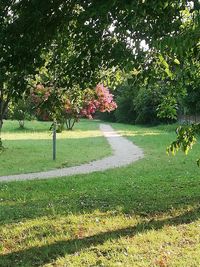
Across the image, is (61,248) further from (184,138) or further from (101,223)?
(184,138)

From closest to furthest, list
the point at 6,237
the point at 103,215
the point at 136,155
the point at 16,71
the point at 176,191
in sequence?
the point at 16,71 → the point at 6,237 → the point at 103,215 → the point at 176,191 → the point at 136,155

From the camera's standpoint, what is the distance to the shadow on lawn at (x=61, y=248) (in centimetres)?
499

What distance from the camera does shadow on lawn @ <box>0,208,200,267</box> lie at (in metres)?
4.99

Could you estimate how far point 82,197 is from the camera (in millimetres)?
9258

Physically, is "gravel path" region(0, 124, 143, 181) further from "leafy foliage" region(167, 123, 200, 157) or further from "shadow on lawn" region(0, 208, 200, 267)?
"leafy foliage" region(167, 123, 200, 157)

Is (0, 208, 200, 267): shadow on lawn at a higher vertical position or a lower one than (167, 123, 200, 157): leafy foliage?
lower

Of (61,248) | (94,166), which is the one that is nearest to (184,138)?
(61,248)

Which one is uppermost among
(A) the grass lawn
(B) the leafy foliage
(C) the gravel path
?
(B) the leafy foliage

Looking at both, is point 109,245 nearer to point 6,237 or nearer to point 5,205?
point 6,237

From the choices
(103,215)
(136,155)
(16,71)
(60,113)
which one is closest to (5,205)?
(103,215)

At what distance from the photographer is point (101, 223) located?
21.4ft

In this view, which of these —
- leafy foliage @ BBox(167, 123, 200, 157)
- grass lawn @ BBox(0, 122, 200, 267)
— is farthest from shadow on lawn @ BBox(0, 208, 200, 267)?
leafy foliage @ BBox(167, 123, 200, 157)

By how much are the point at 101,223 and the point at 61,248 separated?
4.17 feet

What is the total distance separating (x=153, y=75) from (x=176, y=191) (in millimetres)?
5116
